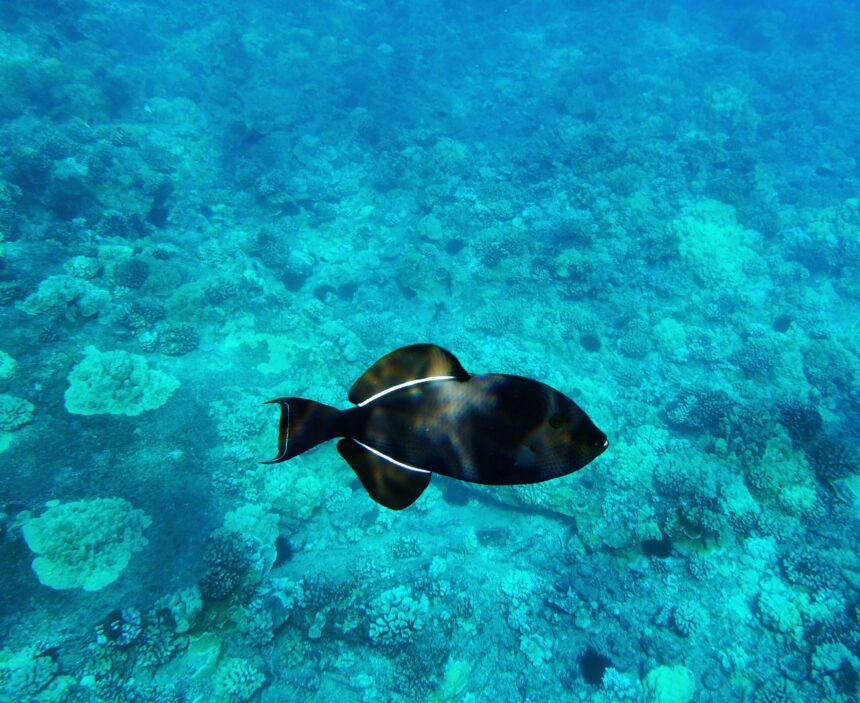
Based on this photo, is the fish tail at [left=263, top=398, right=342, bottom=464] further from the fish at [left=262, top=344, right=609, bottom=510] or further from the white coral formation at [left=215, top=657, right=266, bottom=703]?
the white coral formation at [left=215, top=657, right=266, bottom=703]

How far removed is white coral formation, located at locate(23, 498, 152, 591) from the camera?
5762 mm

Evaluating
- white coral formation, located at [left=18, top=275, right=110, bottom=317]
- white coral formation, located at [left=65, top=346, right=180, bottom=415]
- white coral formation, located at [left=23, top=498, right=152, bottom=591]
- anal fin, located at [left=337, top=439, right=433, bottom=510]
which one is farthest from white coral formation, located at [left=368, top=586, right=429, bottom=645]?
white coral formation, located at [left=18, top=275, right=110, bottom=317]

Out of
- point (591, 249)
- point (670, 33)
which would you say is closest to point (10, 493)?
point (591, 249)

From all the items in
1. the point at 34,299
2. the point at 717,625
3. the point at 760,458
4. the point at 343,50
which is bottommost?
the point at 717,625

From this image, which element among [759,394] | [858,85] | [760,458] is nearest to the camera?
[760,458]

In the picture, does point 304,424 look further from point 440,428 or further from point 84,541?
point 84,541

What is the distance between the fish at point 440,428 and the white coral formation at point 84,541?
6.88 meters

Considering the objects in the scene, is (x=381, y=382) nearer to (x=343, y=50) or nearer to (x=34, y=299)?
(x=34, y=299)

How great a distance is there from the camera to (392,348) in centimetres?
1145

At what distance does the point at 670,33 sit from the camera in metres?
31.2

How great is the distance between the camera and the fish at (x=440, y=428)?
1119 millimetres

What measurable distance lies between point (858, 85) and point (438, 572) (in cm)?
3951

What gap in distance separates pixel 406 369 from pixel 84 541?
7268mm

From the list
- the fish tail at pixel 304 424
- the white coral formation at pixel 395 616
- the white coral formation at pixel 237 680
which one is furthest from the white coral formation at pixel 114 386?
the fish tail at pixel 304 424
